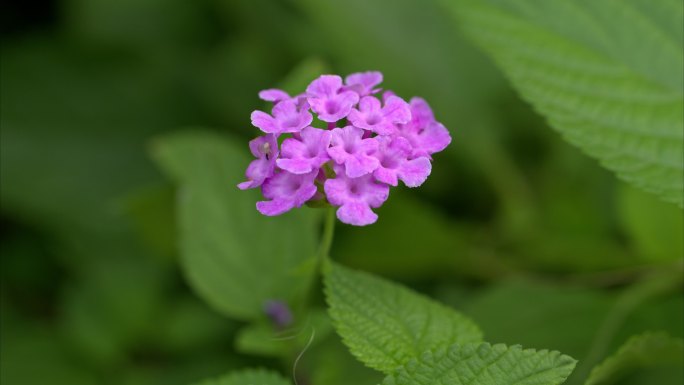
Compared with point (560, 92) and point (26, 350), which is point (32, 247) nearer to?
point (26, 350)

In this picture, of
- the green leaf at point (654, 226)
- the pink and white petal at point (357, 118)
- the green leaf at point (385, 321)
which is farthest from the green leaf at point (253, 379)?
the green leaf at point (654, 226)

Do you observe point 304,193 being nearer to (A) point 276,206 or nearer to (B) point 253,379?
(A) point 276,206

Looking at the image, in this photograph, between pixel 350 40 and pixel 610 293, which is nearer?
pixel 610 293

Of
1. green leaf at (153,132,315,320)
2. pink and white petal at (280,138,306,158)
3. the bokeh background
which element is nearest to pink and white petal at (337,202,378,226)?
pink and white petal at (280,138,306,158)

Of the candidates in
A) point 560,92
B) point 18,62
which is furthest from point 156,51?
point 560,92

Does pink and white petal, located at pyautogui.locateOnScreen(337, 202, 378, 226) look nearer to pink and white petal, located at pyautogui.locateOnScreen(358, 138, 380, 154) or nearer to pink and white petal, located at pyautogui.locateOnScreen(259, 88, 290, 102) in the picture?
pink and white petal, located at pyautogui.locateOnScreen(358, 138, 380, 154)
